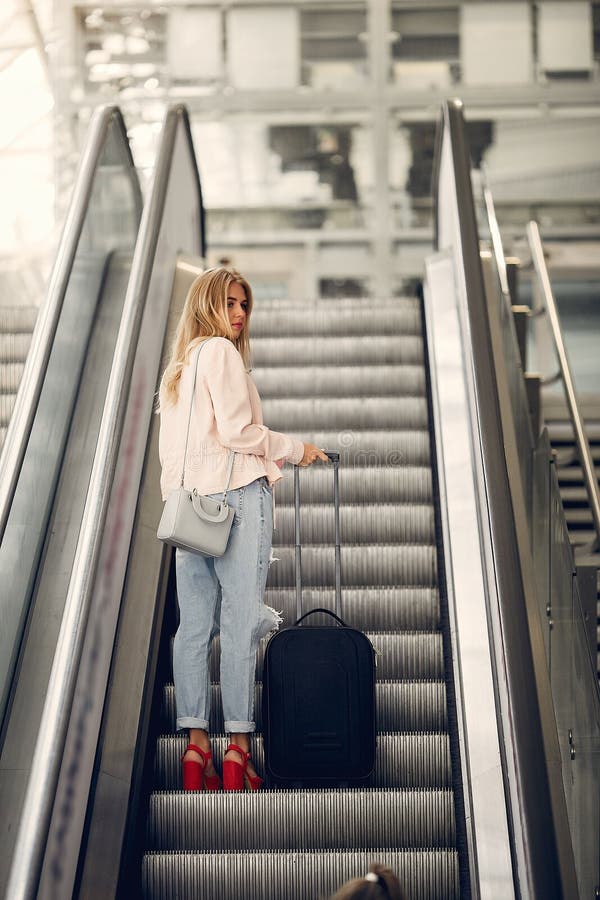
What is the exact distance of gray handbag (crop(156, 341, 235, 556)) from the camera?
3.62 metres

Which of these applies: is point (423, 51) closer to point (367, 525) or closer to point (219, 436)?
point (367, 525)

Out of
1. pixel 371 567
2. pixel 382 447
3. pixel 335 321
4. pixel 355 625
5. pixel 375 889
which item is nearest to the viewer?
pixel 375 889

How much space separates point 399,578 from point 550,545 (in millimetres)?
759

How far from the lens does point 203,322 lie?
4.00 metres

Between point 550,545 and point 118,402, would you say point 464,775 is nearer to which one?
point 550,545

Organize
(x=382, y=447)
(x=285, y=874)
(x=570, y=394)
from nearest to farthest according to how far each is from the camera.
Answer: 1. (x=285, y=874)
2. (x=382, y=447)
3. (x=570, y=394)

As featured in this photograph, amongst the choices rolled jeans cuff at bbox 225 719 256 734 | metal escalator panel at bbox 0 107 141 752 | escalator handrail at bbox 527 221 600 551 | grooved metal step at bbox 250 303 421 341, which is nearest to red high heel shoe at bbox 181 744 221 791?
rolled jeans cuff at bbox 225 719 256 734

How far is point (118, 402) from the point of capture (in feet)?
13.6

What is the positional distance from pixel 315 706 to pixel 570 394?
2775 millimetres

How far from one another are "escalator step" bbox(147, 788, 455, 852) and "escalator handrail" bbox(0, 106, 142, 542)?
1.06 metres

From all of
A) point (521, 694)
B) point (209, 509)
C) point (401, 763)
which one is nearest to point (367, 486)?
point (401, 763)

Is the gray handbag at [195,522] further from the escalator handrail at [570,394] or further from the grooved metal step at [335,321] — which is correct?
the grooved metal step at [335,321]

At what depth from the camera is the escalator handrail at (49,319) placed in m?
3.70

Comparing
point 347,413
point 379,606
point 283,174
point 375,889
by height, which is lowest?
point 375,889
